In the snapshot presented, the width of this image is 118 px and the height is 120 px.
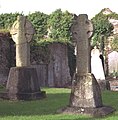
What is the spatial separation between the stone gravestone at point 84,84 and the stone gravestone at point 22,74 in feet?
10.1

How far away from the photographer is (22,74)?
1301 centimetres

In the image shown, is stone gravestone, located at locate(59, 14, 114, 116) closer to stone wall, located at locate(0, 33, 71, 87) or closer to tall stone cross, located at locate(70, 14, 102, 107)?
tall stone cross, located at locate(70, 14, 102, 107)

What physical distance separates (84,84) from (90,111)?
29.3 inches

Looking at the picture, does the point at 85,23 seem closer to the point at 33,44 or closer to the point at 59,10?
the point at 33,44

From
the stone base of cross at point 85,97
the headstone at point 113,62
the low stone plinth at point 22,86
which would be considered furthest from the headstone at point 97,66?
the headstone at point 113,62

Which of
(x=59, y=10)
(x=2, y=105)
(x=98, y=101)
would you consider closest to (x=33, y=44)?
(x=2, y=105)

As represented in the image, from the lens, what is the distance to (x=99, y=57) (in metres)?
19.3

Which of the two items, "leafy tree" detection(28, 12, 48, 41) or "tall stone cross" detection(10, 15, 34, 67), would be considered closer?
"tall stone cross" detection(10, 15, 34, 67)

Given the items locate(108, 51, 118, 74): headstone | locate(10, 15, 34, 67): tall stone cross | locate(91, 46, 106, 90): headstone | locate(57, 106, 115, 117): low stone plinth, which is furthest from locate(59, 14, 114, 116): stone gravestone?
locate(108, 51, 118, 74): headstone

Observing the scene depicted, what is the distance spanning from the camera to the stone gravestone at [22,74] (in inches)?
502

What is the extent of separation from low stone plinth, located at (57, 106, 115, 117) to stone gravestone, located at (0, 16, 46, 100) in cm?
311

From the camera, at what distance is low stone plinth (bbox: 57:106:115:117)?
371 inches

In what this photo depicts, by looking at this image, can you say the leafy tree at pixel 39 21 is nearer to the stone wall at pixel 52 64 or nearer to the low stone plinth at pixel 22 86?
the stone wall at pixel 52 64

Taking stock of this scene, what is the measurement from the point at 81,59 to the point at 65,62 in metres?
13.8
